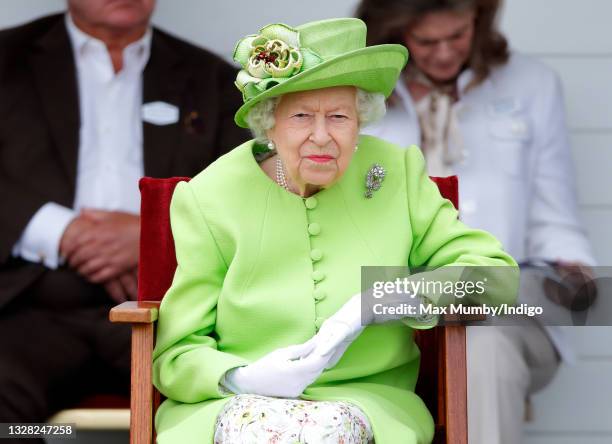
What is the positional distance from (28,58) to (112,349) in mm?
982

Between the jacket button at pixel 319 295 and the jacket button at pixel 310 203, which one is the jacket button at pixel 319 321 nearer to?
the jacket button at pixel 319 295

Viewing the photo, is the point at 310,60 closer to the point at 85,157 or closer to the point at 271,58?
the point at 271,58

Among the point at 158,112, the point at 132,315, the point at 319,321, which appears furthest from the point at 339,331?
the point at 158,112

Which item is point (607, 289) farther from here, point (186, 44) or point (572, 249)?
point (186, 44)

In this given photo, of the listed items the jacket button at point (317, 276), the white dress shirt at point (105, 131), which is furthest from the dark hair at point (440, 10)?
the jacket button at point (317, 276)

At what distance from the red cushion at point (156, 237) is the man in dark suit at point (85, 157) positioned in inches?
27.6

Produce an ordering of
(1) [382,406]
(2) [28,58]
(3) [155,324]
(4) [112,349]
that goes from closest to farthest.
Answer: (1) [382,406]
(3) [155,324]
(4) [112,349]
(2) [28,58]

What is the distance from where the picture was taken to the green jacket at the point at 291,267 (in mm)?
2777

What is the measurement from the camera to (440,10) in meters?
4.07

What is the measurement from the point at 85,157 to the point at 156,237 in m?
0.99

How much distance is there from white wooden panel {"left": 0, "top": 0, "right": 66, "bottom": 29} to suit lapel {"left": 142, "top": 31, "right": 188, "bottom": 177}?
1.70 feet

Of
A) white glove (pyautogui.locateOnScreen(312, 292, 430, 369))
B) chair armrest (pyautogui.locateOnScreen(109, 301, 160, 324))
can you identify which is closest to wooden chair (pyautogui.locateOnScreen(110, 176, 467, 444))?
chair armrest (pyautogui.locateOnScreen(109, 301, 160, 324))

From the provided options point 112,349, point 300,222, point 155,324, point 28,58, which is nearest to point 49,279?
point 112,349

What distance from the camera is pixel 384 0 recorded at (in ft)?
13.6
